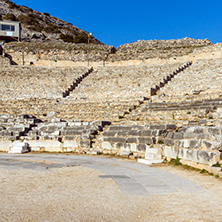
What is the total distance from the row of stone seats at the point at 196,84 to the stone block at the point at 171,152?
8194 millimetres

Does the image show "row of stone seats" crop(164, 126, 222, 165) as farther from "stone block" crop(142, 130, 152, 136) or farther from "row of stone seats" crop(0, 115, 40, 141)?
"row of stone seats" crop(0, 115, 40, 141)

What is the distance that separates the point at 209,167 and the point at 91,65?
3089 centimetres

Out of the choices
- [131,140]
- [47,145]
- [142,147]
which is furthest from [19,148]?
[142,147]

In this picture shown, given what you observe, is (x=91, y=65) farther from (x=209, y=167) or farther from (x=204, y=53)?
(x=209, y=167)

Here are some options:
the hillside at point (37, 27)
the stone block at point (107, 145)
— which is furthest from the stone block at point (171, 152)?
the hillside at point (37, 27)

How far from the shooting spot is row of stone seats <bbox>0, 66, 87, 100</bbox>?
973 inches

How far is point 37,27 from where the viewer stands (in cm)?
6819

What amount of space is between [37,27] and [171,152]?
66.1 metres

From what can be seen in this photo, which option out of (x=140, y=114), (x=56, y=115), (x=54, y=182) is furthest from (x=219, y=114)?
(x=56, y=115)

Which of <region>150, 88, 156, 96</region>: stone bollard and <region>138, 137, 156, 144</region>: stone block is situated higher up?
<region>150, 88, 156, 96</region>: stone bollard

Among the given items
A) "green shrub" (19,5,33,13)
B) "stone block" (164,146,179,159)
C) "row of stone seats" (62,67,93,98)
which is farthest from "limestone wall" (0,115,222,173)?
"green shrub" (19,5,33,13)

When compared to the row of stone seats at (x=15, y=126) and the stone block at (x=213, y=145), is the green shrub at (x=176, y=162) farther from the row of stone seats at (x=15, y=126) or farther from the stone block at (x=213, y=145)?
the row of stone seats at (x=15, y=126)

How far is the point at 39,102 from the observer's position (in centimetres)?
2164

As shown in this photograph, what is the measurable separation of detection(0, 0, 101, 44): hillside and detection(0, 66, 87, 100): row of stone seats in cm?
2843
